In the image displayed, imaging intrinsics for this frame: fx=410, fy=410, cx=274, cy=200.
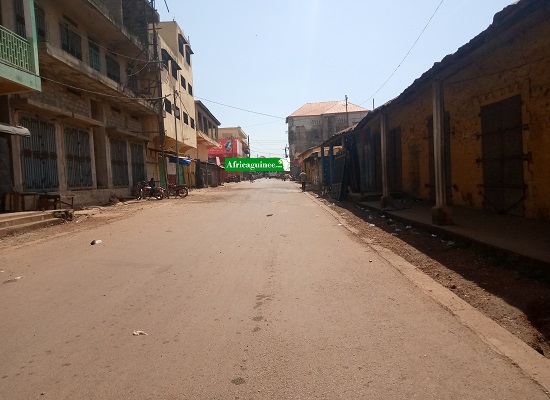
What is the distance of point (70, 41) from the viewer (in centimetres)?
1830

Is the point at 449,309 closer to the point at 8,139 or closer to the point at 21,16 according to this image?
the point at 8,139

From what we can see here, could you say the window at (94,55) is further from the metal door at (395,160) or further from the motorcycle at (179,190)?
the metal door at (395,160)

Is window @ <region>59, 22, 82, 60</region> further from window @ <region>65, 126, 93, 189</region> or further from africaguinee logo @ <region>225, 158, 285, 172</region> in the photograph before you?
africaguinee logo @ <region>225, 158, 285, 172</region>

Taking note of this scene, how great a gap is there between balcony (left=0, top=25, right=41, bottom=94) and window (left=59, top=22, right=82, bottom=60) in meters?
Answer: 5.49

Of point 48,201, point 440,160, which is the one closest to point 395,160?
point 440,160

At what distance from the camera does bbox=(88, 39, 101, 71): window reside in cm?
2032

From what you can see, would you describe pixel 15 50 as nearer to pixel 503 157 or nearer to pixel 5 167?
pixel 5 167

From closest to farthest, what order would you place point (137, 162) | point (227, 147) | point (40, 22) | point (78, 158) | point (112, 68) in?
point (40, 22), point (78, 158), point (112, 68), point (137, 162), point (227, 147)

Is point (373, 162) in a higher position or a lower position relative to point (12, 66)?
lower

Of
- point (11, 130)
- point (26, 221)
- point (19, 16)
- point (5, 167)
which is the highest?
point (19, 16)

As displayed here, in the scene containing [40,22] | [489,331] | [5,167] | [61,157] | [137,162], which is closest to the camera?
[489,331]

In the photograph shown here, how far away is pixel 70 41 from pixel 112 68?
4586mm

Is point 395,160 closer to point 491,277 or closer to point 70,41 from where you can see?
point 491,277

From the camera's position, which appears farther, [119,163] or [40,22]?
[119,163]
